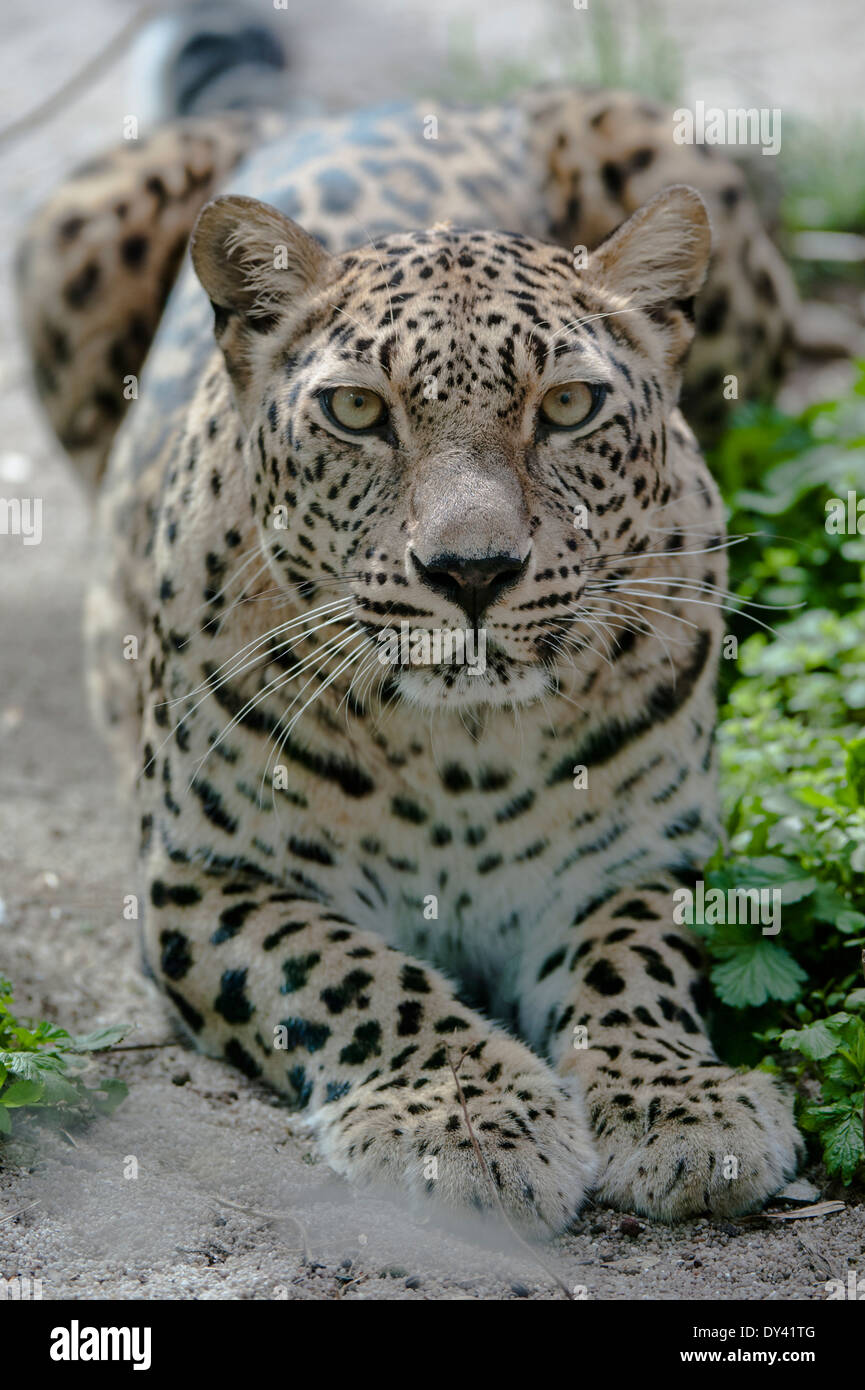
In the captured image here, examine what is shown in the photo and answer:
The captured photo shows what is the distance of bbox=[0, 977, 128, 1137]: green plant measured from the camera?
12.8 ft

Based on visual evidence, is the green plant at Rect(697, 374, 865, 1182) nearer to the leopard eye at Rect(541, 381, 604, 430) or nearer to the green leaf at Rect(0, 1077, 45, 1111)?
the leopard eye at Rect(541, 381, 604, 430)

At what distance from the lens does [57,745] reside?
273 inches

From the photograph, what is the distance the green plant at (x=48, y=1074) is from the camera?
392 cm

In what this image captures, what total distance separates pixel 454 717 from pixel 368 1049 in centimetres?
88

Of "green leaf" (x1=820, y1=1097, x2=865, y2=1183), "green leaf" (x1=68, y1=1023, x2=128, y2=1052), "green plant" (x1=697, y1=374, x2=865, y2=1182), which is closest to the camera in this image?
"green leaf" (x1=820, y1=1097, x2=865, y2=1183)

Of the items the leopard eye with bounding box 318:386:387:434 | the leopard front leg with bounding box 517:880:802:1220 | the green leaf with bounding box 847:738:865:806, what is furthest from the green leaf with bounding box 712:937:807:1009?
the leopard eye with bounding box 318:386:387:434

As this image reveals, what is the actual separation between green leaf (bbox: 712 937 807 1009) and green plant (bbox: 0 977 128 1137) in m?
1.57

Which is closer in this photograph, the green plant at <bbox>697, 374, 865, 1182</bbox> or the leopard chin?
the leopard chin

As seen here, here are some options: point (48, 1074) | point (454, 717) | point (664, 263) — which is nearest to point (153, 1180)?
point (48, 1074)

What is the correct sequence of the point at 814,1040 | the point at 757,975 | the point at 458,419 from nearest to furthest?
the point at 458,419, the point at 814,1040, the point at 757,975

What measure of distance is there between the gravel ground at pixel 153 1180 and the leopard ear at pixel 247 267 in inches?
74.1

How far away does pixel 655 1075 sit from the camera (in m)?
4.14

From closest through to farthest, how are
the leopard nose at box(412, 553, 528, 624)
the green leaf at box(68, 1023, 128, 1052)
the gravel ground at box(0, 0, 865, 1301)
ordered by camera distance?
1. the gravel ground at box(0, 0, 865, 1301)
2. the leopard nose at box(412, 553, 528, 624)
3. the green leaf at box(68, 1023, 128, 1052)

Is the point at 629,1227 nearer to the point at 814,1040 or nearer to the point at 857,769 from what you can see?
the point at 814,1040
